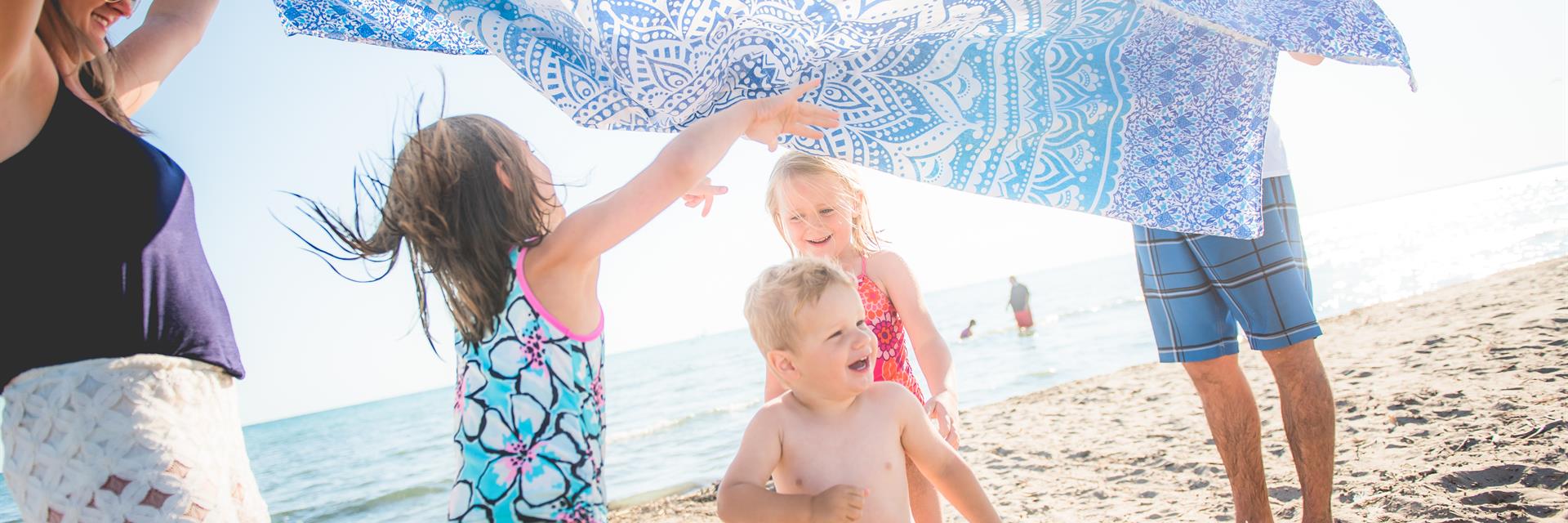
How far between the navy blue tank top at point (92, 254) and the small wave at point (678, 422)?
43.9 ft

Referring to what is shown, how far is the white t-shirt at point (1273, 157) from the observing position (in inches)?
119

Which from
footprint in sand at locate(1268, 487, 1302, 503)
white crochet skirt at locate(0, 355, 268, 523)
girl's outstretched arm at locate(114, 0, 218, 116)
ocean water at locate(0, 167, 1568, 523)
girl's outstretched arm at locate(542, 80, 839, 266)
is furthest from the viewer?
ocean water at locate(0, 167, 1568, 523)

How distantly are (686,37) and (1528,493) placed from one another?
3472 millimetres

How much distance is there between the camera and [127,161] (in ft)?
5.30

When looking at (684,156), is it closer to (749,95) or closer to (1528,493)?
(749,95)

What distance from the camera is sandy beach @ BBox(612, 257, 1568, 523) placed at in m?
3.46

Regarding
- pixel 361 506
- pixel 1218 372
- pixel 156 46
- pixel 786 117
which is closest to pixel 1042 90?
pixel 786 117

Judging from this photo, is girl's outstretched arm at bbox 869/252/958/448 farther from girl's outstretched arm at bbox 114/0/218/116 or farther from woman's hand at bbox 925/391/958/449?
girl's outstretched arm at bbox 114/0/218/116

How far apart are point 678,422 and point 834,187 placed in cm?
1333

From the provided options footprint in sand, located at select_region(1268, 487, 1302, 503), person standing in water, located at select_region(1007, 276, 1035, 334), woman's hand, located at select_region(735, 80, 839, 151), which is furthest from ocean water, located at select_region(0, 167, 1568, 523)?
woman's hand, located at select_region(735, 80, 839, 151)

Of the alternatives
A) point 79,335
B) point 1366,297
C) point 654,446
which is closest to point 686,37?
point 79,335

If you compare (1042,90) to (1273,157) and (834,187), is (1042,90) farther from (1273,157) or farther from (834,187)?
(1273,157)

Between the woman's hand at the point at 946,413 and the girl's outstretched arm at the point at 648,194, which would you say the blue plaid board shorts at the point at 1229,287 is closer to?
the woman's hand at the point at 946,413

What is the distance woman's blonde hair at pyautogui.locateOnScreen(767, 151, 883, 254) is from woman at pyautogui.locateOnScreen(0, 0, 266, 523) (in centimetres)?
190
